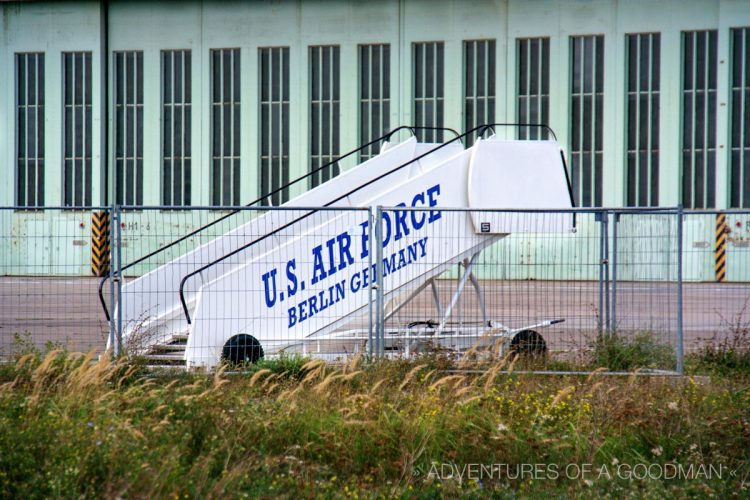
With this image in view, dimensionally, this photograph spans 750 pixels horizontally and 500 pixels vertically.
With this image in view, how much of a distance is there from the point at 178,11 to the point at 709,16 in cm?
1593

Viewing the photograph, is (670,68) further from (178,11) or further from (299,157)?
(178,11)

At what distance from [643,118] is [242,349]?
19.5 m

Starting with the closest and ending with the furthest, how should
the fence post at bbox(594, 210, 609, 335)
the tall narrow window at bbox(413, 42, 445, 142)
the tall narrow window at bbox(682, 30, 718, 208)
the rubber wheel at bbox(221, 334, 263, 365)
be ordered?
the rubber wheel at bbox(221, 334, 263, 365)
the fence post at bbox(594, 210, 609, 335)
the tall narrow window at bbox(682, 30, 718, 208)
the tall narrow window at bbox(413, 42, 445, 142)

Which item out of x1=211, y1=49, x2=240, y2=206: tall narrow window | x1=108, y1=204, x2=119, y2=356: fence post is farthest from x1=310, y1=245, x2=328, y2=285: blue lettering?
x1=211, y1=49, x2=240, y2=206: tall narrow window

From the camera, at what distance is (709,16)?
2523 cm

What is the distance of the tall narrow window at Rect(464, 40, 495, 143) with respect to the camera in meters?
25.8

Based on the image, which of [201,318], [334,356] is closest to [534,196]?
[334,356]

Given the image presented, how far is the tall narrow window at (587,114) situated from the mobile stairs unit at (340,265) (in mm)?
15850

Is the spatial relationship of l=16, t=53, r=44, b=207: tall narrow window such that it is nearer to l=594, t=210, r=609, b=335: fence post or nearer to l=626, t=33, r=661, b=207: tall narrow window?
l=626, t=33, r=661, b=207: tall narrow window

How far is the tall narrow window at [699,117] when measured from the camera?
25312mm

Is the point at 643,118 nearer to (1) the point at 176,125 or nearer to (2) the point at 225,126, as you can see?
(2) the point at 225,126

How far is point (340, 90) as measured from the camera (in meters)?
26.0

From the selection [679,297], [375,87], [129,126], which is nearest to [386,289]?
[679,297]

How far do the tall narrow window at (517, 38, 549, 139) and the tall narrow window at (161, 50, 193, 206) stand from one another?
399 inches
